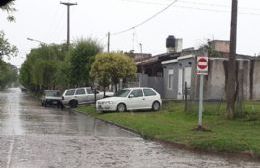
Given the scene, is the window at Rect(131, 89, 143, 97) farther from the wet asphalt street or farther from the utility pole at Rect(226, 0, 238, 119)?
the wet asphalt street

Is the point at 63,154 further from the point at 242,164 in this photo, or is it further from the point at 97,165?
the point at 242,164

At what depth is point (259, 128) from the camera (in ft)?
64.8

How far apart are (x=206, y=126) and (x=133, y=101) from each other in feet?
37.6

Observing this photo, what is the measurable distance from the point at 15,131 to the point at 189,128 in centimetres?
651

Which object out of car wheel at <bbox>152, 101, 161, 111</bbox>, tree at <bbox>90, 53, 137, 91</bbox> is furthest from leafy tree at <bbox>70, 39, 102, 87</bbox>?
car wheel at <bbox>152, 101, 161, 111</bbox>

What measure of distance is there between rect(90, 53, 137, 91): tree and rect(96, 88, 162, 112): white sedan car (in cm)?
433

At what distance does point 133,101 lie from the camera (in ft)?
107

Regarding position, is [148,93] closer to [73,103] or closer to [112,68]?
[112,68]

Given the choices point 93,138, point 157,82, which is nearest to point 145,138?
point 93,138

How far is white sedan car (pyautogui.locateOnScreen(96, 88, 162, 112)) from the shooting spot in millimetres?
32656

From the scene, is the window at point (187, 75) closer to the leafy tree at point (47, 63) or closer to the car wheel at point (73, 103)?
the car wheel at point (73, 103)

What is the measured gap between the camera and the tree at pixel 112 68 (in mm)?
37031

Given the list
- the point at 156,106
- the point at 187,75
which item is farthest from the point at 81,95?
the point at 156,106

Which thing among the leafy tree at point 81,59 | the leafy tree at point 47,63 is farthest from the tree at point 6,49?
the leafy tree at point 47,63
